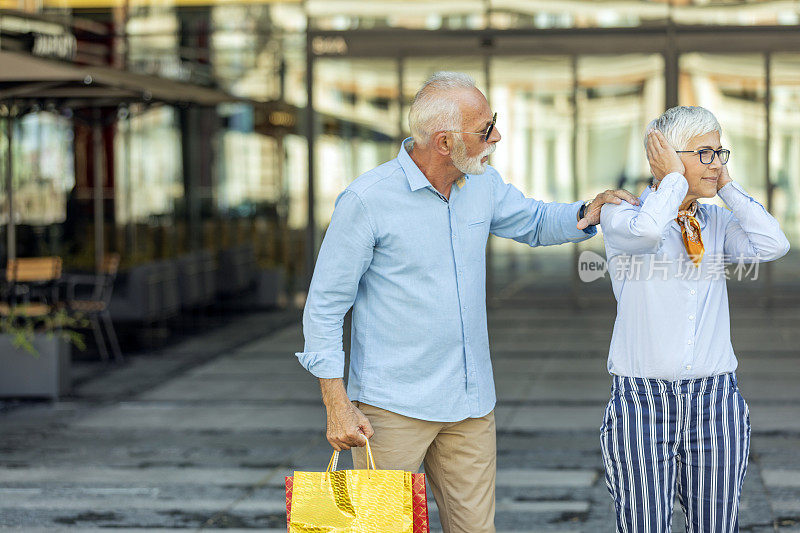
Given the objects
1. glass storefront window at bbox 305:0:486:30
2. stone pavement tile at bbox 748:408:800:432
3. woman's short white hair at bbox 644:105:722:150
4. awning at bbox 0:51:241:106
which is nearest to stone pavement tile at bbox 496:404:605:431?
stone pavement tile at bbox 748:408:800:432

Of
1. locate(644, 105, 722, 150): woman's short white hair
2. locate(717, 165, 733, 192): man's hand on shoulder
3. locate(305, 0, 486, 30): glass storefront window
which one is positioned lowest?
locate(717, 165, 733, 192): man's hand on shoulder

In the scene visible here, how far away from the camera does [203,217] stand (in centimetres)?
1568

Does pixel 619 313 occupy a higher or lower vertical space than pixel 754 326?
higher

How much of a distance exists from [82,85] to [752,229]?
7.54 meters

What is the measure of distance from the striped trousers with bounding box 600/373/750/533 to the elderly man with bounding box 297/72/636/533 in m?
0.42

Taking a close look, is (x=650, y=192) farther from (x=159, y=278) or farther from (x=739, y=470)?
(x=159, y=278)

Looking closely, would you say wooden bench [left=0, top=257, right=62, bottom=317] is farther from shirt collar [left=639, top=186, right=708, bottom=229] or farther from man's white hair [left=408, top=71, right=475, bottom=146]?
shirt collar [left=639, top=186, right=708, bottom=229]

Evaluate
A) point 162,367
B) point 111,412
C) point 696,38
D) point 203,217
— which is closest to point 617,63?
point 696,38

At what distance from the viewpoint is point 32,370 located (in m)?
8.54

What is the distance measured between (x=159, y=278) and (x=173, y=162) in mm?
4107

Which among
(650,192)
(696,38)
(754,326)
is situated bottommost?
(754,326)

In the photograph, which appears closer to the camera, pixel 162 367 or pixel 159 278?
pixel 162 367

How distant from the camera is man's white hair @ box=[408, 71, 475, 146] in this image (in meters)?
3.17

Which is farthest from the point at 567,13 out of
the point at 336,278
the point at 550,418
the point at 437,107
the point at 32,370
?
the point at 336,278
